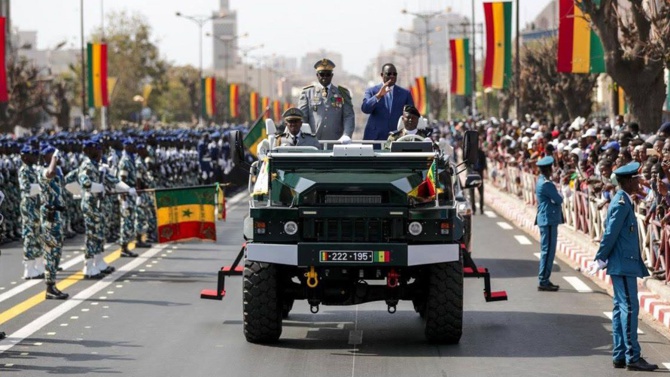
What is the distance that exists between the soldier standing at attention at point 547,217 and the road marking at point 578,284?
0.38 metres

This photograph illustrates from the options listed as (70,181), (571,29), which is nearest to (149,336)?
(70,181)

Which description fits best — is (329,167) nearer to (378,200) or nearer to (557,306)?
(378,200)

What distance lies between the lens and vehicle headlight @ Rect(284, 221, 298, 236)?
45.0 feet

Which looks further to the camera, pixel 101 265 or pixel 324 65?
pixel 101 265

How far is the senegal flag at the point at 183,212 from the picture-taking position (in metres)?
21.7

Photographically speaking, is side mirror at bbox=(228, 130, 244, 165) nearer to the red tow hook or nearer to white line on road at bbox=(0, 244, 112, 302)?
the red tow hook

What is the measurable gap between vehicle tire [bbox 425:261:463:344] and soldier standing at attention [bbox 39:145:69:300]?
236 inches

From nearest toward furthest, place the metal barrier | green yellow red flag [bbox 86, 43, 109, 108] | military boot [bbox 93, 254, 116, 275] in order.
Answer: the metal barrier → military boot [bbox 93, 254, 116, 275] → green yellow red flag [bbox 86, 43, 109, 108]

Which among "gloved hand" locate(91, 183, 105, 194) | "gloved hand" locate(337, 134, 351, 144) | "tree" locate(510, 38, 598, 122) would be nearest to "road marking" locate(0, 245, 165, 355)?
"gloved hand" locate(91, 183, 105, 194)

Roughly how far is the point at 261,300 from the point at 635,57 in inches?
660

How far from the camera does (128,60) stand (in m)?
107

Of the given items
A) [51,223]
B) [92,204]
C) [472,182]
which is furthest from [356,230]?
[92,204]

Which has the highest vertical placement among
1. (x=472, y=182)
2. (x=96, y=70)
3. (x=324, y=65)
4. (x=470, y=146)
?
(x=96, y=70)

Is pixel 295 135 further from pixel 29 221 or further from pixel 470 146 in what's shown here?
pixel 29 221
